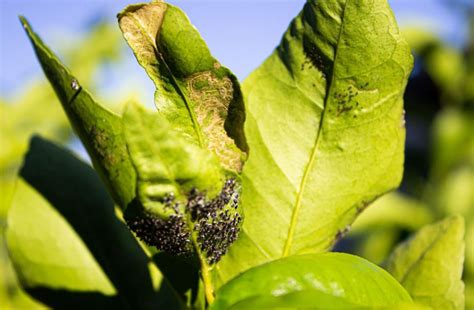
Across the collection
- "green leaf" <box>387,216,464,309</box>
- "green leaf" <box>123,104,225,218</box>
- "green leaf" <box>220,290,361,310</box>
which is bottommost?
"green leaf" <box>387,216,464,309</box>

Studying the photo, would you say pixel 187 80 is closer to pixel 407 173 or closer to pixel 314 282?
pixel 314 282

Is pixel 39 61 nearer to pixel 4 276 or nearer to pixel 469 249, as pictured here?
pixel 4 276

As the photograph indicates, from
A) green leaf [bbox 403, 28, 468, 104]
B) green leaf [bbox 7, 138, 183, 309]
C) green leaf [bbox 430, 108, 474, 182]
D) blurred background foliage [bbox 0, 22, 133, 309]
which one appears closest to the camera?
green leaf [bbox 7, 138, 183, 309]

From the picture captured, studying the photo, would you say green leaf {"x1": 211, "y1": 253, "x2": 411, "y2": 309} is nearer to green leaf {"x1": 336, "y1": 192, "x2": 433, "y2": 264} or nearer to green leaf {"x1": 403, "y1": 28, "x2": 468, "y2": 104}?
green leaf {"x1": 336, "y1": 192, "x2": 433, "y2": 264}

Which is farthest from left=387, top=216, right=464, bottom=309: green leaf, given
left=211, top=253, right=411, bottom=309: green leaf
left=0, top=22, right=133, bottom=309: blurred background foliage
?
left=0, top=22, right=133, bottom=309: blurred background foliage

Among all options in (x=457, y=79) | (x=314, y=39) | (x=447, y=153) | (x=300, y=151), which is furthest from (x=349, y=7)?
(x=457, y=79)

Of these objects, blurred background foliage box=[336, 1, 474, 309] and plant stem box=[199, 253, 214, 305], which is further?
blurred background foliage box=[336, 1, 474, 309]
